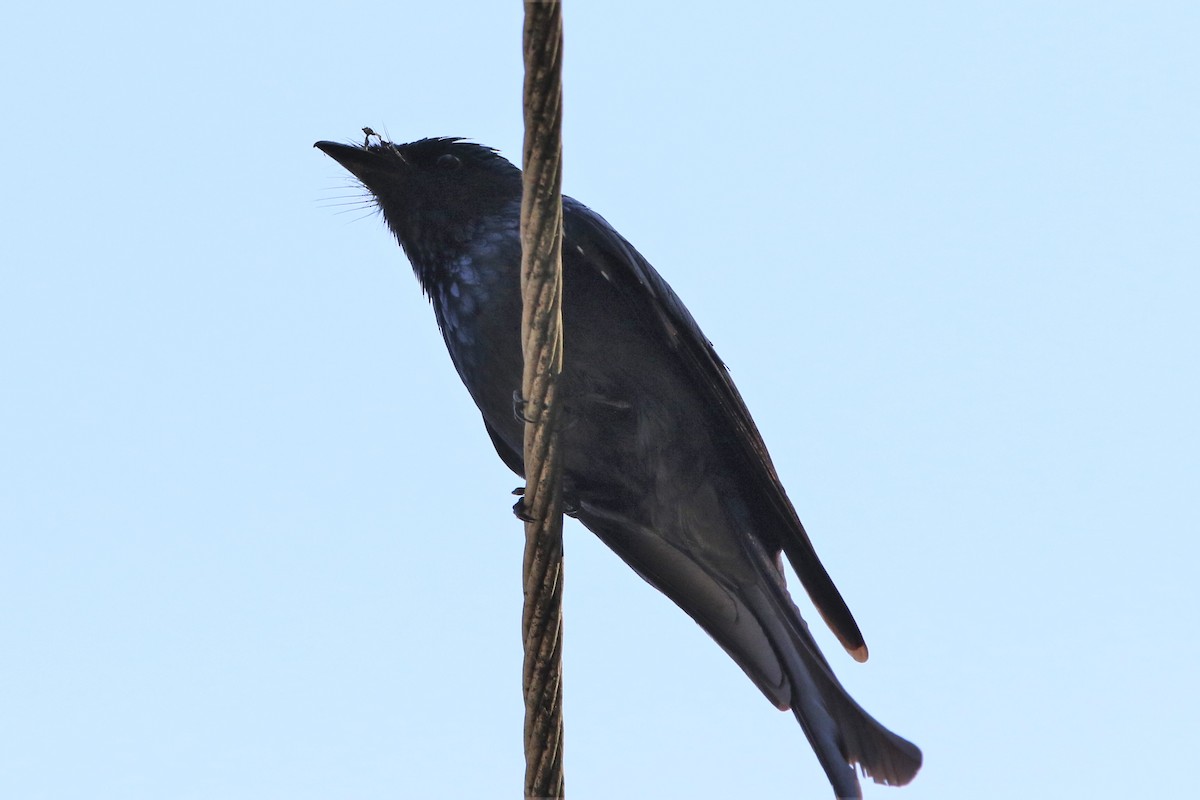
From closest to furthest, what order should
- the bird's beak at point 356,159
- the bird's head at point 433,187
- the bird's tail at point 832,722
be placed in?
the bird's tail at point 832,722 → the bird's head at point 433,187 → the bird's beak at point 356,159

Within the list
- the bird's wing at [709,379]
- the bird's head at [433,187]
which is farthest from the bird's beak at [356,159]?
the bird's wing at [709,379]

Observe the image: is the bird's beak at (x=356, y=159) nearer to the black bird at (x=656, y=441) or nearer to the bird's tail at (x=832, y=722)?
the black bird at (x=656, y=441)

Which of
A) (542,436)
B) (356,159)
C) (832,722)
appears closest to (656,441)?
(832,722)

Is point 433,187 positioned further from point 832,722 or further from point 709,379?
point 832,722

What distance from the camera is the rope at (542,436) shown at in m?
2.51

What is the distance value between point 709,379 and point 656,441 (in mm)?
280

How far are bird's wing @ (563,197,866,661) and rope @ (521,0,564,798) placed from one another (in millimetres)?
1588

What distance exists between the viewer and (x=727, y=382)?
4504mm

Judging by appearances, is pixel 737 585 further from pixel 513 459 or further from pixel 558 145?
pixel 558 145

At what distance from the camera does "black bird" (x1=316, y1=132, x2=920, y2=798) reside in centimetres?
432

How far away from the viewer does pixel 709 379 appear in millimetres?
4414

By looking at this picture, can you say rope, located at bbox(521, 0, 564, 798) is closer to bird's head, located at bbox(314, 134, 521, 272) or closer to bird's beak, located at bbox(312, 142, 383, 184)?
bird's head, located at bbox(314, 134, 521, 272)

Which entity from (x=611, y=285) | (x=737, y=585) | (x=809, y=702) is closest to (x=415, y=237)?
(x=611, y=285)

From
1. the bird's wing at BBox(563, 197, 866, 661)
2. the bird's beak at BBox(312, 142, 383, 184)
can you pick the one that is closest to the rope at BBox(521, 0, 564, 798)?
the bird's wing at BBox(563, 197, 866, 661)
